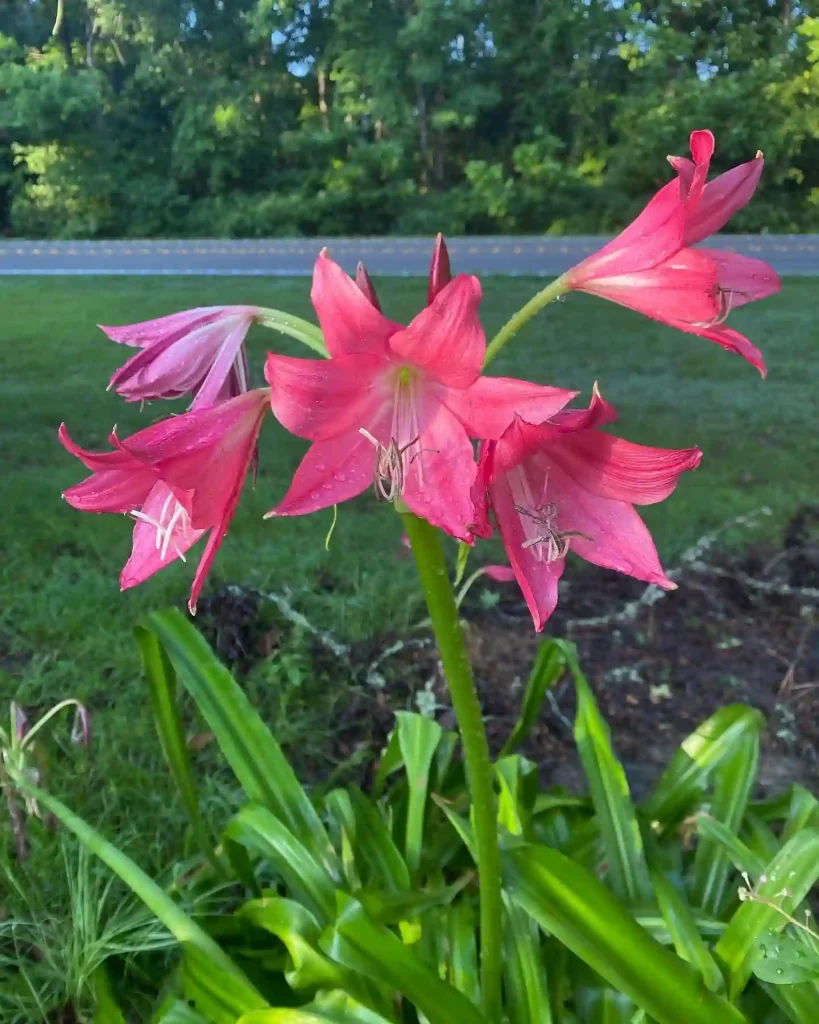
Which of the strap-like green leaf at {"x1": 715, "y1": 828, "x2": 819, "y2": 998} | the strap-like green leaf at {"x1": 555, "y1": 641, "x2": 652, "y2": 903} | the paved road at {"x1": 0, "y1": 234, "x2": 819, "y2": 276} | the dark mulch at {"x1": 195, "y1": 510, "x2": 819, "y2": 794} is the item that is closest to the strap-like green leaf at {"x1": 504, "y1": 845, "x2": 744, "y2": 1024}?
the strap-like green leaf at {"x1": 715, "y1": 828, "x2": 819, "y2": 998}

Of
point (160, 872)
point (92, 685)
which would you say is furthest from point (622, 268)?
point (92, 685)

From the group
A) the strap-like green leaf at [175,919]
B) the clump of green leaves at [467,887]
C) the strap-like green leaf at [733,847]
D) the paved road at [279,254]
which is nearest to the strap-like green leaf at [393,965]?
the clump of green leaves at [467,887]

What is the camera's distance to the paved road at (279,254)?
129 centimetres

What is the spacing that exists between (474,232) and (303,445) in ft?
1.42

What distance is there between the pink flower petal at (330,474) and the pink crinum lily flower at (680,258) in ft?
0.57

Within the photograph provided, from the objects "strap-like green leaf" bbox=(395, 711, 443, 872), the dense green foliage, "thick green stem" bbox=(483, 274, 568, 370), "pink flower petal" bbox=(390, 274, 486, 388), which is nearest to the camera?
"pink flower petal" bbox=(390, 274, 486, 388)

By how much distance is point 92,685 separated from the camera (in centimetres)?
126

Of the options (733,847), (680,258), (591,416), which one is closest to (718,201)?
(680,258)

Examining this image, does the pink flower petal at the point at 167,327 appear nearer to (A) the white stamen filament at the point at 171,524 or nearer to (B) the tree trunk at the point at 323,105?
(A) the white stamen filament at the point at 171,524

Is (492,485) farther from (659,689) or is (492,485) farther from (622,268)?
(659,689)

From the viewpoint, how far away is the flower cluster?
0.44 metres

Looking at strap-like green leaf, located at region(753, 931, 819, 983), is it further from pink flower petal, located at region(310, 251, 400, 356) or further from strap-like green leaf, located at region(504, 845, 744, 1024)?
pink flower petal, located at region(310, 251, 400, 356)

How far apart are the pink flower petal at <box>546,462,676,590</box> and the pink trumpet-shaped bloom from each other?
218 mm

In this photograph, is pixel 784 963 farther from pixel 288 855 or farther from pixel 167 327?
pixel 167 327
